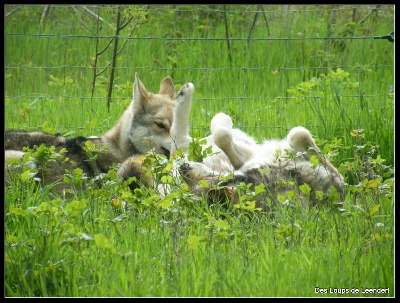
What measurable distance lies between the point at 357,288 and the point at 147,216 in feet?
5.10

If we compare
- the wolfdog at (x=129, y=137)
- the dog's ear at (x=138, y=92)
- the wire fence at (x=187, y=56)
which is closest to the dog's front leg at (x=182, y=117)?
the wolfdog at (x=129, y=137)

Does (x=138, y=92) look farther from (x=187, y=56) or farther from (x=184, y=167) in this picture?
(x=187, y=56)

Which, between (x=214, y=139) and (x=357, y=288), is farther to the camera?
A: (x=214, y=139)

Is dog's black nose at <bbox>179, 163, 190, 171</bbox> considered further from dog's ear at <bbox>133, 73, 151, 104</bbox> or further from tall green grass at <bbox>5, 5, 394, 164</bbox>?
tall green grass at <bbox>5, 5, 394, 164</bbox>

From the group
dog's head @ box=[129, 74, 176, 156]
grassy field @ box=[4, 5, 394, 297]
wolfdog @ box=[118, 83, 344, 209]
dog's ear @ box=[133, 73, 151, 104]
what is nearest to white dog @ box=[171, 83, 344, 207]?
wolfdog @ box=[118, 83, 344, 209]

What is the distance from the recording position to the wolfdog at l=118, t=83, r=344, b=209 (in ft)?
16.8

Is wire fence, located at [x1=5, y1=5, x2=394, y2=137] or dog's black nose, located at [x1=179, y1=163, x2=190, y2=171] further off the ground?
wire fence, located at [x1=5, y1=5, x2=394, y2=137]

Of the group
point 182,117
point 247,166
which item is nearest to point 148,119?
point 182,117

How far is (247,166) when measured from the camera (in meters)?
5.72

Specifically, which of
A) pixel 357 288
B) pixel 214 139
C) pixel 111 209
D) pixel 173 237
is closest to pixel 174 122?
pixel 214 139

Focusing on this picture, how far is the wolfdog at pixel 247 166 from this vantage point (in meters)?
5.13

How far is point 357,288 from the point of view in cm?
362

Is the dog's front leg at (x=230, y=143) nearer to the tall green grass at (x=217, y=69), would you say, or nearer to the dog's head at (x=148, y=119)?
the dog's head at (x=148, y=119)
